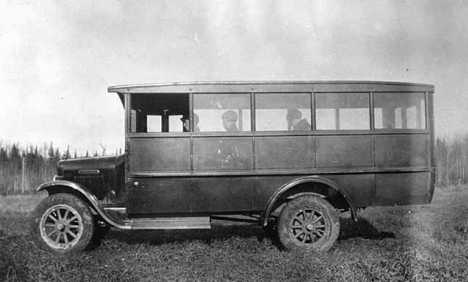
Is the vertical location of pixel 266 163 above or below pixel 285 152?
below

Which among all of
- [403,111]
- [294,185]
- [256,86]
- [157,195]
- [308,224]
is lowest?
[308,224]

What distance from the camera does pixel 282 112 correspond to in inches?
227

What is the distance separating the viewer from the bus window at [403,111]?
5773mm

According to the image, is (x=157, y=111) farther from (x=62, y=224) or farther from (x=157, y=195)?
(x=62, y=224)

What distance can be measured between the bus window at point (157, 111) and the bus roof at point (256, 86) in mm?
166

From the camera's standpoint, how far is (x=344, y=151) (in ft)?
18.3

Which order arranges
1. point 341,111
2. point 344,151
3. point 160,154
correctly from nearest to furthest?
point 160,154
point 344,151
point 341,111

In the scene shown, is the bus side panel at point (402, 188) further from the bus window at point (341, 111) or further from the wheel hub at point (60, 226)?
the wheel hub at point (60, 226)

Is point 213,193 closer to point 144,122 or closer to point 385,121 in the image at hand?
point 144,122

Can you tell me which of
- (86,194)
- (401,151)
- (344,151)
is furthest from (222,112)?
(401,151)

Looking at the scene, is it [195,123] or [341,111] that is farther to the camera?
[341,111]

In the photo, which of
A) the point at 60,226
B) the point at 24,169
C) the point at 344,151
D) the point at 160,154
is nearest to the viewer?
the point at 60,226

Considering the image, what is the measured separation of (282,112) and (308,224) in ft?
5.76

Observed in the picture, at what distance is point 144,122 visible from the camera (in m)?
6.05
